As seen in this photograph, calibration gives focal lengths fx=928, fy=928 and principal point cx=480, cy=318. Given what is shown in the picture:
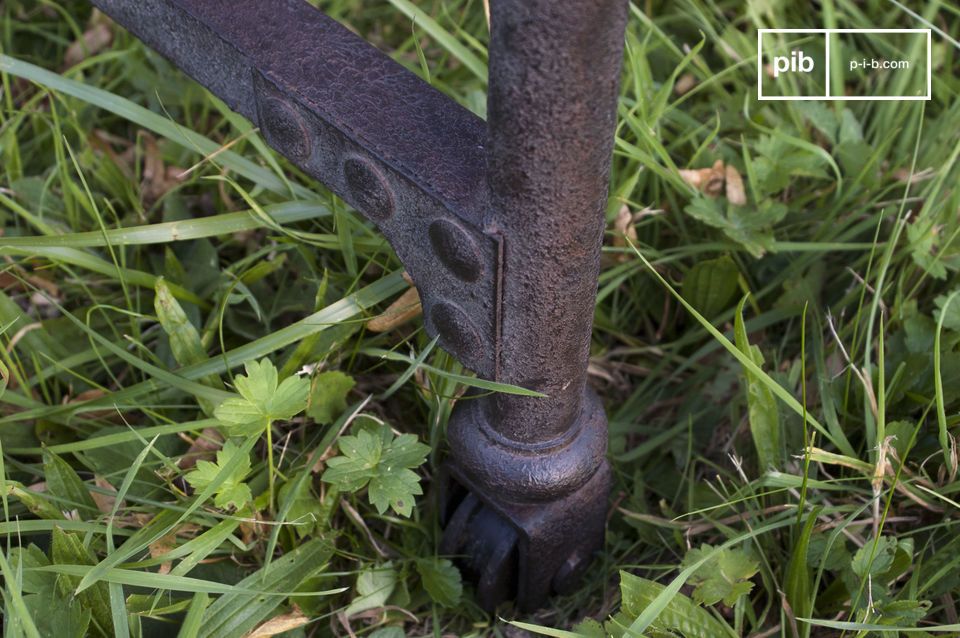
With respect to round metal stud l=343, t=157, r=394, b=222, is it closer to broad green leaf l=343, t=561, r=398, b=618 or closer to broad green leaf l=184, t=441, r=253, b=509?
broad green leaf l=184, t=441, r=253, b=509

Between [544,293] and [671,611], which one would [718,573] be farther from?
[544,293]

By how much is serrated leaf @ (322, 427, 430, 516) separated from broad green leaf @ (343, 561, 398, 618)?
16cm

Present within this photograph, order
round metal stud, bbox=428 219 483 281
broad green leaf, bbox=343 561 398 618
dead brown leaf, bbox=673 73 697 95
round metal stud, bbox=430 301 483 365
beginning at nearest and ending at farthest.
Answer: round metal stud, bbox=428 219 483 281
round metal stud, bbox=430 301 483 365
broad green leaf, bbox=343 561 398 618
dead brown leaf, bbox=673 73 697 95

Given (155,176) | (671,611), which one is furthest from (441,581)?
(155,176)

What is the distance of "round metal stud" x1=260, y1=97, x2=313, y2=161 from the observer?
3.74 feet

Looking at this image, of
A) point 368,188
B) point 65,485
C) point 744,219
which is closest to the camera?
point 368,188

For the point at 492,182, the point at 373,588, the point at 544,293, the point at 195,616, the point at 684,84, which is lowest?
the point at 373,588

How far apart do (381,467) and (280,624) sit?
258mm

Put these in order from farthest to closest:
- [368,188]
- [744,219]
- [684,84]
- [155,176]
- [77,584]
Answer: [684,84] → [155,176] → [744,219] → [77,584] → [368,188]

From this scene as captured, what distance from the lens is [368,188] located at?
112cm

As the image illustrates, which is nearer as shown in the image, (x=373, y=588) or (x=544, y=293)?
(x=544, y=293)

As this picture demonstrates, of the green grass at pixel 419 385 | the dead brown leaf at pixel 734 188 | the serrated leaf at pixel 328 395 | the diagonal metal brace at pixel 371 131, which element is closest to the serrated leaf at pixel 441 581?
the green grass at pixel 419 385

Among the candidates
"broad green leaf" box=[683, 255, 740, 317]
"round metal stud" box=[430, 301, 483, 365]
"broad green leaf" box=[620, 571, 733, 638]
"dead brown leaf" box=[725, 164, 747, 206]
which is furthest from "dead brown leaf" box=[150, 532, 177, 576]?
"dead brown leaf" box=[725, 164, 747, 206]

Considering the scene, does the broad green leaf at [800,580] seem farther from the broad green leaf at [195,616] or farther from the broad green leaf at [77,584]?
the broad green leaf at [77,584]
